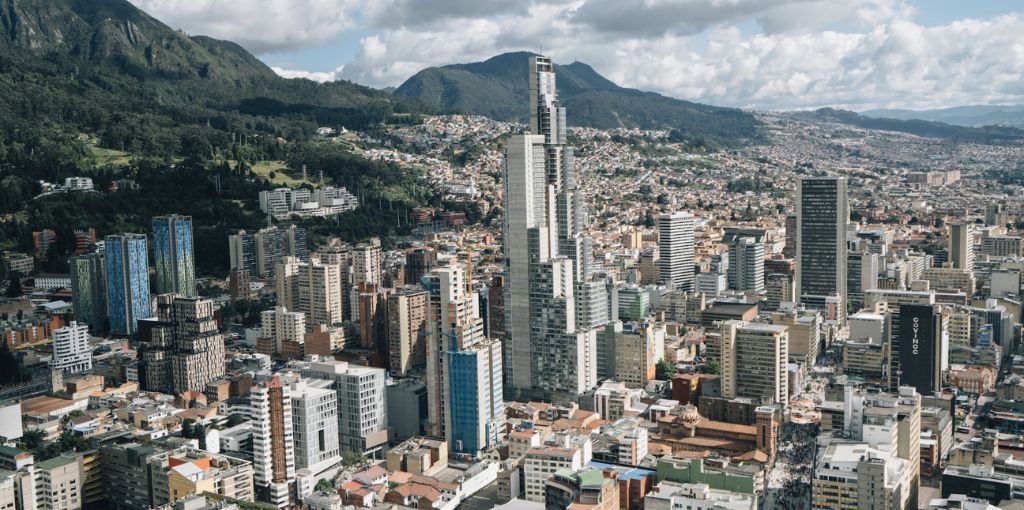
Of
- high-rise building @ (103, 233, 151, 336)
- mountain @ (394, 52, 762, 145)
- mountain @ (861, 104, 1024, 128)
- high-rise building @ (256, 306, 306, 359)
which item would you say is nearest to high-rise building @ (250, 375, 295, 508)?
high-rise building @ (256, 306, 306, 359)

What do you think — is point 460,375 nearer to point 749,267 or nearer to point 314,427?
point 314,427

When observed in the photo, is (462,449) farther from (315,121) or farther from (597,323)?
(315,121)

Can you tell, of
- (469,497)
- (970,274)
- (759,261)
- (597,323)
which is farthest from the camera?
(759,261)

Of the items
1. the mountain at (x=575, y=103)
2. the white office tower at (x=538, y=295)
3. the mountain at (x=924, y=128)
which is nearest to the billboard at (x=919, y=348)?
the white office tower at (x=538, y=295)

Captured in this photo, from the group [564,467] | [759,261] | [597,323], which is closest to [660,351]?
[597,323]

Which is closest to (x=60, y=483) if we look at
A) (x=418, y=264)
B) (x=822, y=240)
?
(x=418, y=264)
